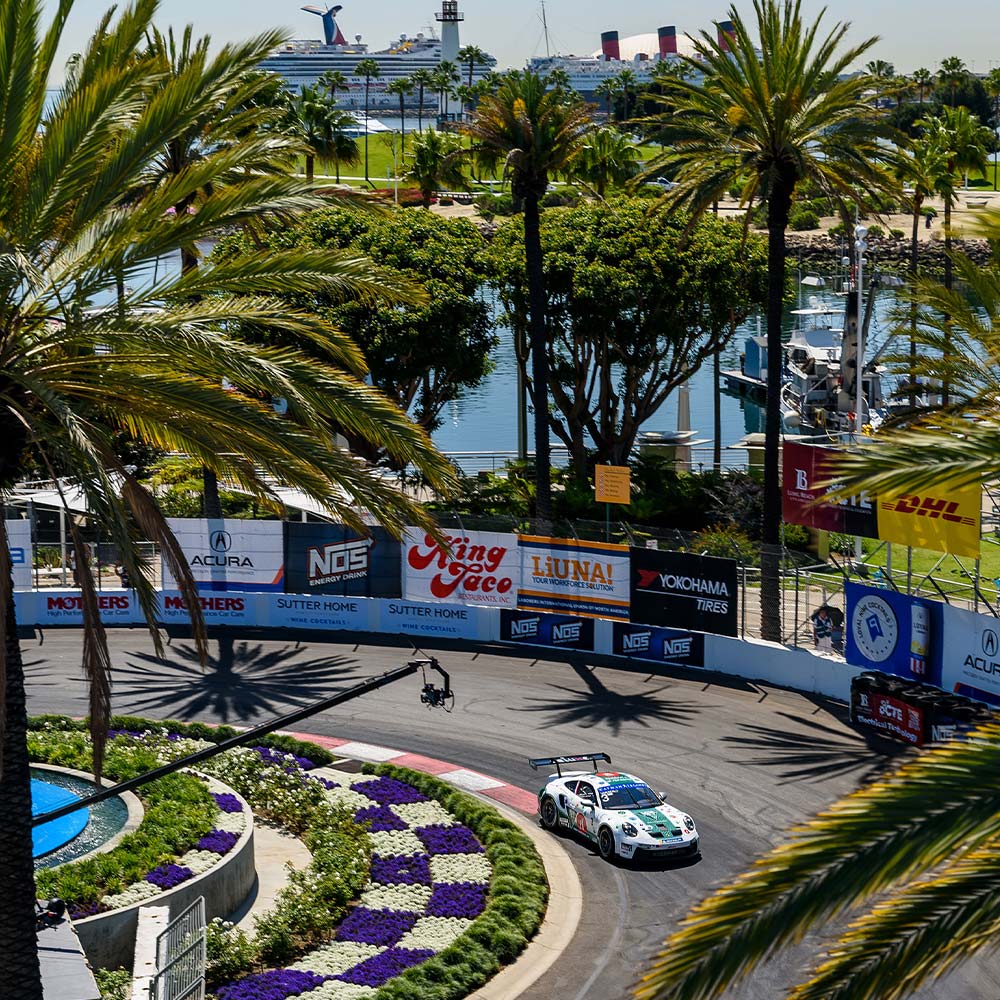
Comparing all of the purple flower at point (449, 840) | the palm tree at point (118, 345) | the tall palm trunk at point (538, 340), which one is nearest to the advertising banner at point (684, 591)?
the tall palm trunk at point (538, 340)

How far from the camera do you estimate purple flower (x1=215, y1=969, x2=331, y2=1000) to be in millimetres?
20797

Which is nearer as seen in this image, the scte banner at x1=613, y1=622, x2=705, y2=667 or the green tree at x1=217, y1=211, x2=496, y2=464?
the scte banner at x1=613, y1=622, x2=705, y2=667

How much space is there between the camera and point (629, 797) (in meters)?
27.4

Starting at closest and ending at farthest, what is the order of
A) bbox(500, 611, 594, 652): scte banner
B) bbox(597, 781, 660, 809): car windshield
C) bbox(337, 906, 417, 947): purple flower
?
bbox(337, 906, 417, 947): purple flower
bbox(597, 781, 660, 809): car windshield
bbox(500, 611, 594, 652): scte banner


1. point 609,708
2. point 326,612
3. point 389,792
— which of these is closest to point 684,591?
point 609,708

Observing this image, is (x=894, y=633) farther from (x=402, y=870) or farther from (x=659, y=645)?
(x=402, y=870)

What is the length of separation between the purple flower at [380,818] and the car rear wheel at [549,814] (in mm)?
2819

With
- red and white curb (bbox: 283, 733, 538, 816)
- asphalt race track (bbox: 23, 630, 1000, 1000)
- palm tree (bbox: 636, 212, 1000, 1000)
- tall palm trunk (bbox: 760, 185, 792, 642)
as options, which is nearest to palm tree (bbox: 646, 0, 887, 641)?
tall palm trunk (bbox: 760, 185, 792, 642)

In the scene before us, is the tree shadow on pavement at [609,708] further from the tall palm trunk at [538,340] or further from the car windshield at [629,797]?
the tall palm trunk at [538,340]

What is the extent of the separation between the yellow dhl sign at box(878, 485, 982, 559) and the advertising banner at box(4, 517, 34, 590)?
2497 cm

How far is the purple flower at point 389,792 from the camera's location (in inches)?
1156

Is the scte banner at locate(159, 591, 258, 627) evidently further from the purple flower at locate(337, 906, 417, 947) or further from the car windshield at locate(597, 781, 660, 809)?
the purple flower at locate(337, 906, 417, 947)

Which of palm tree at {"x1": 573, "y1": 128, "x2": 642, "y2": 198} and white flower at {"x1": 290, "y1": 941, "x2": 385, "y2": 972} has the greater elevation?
palm tree at {"x1": 573, "y1": 128, "x2": 642, "y2": 198}

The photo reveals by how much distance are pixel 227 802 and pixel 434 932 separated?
221 inches
